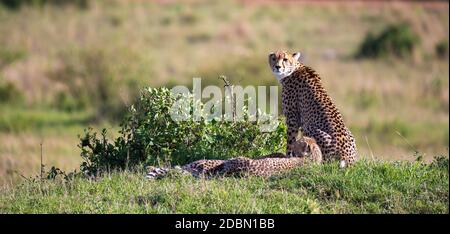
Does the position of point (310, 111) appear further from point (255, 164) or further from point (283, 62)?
point (255, 164)

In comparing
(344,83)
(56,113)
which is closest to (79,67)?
(56,113)

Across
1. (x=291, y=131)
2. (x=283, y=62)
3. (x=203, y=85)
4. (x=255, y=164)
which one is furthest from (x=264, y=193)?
→ (x=203, y=85)

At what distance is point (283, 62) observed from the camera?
945 centimetres

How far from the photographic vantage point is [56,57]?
987 inches

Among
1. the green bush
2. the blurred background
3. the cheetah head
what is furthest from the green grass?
the blurred background

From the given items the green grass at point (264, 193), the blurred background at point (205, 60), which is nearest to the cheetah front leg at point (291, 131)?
the green grass at point (264, 193)

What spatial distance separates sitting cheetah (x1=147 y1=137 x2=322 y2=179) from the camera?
8.53 metres

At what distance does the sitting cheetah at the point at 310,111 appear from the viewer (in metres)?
8.89

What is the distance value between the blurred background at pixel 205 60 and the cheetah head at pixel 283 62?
6368mm

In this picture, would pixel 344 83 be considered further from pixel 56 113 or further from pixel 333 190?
pixel 333 190

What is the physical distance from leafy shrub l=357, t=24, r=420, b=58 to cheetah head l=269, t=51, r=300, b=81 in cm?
1592

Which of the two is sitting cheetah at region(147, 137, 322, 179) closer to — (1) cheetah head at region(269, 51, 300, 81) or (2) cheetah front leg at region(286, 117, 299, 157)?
(2) cheetah front leg at region(286, 117, 299, 157)

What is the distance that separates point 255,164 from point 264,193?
21.4 inches

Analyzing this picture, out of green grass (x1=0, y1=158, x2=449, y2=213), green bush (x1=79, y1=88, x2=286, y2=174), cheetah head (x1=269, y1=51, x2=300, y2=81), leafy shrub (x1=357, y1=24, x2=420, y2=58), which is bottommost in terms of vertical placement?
green grass (x1=0, y1=158, x2=449, y2=213)
